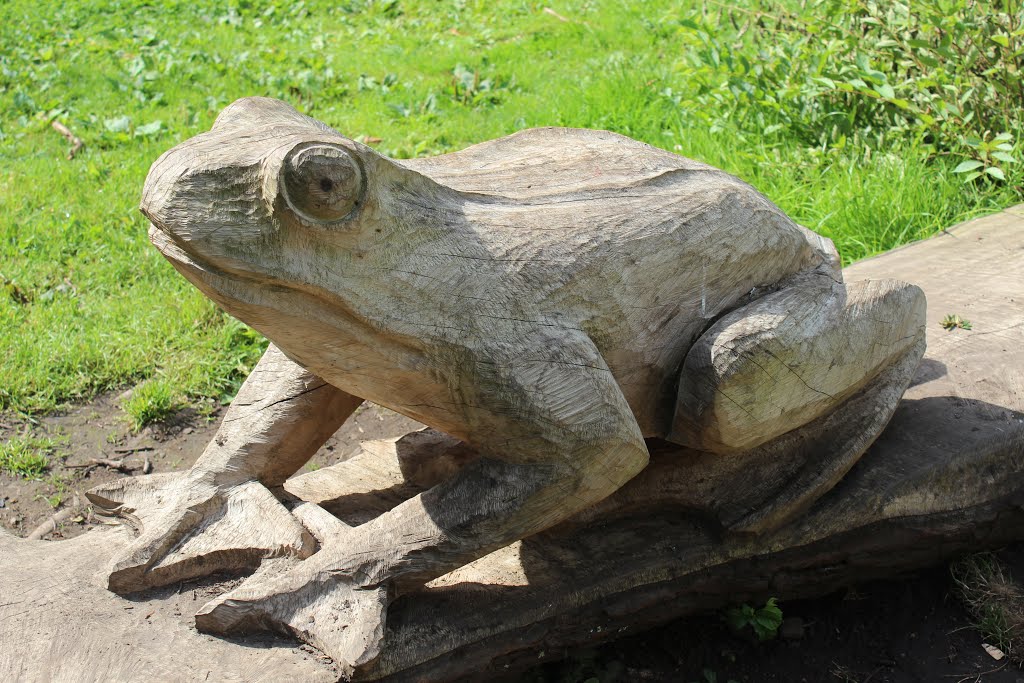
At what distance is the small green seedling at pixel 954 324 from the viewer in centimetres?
385

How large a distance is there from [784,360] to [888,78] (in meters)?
3.48

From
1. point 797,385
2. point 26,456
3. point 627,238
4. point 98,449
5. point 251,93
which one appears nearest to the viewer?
point 627,238

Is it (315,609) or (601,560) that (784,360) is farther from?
(315,609)

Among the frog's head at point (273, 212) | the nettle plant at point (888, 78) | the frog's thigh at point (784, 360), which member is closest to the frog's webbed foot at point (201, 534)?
the frog's head at point (273, 212)

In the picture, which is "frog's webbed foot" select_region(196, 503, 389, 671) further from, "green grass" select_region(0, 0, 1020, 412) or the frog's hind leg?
"green grass" select_region(0, 0, 1020, 412)

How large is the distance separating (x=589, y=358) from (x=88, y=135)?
537 centimetres

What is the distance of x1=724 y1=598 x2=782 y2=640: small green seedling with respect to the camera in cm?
322

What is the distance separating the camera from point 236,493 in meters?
2.84

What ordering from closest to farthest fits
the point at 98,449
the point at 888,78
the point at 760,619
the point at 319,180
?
1. the point at 319,180
2. the point at 760,619
3. the point at 98,449
4. the point at 888,78

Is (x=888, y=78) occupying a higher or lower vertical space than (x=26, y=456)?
higher

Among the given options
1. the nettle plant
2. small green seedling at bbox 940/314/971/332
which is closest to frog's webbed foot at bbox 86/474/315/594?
small green seedling at bbox 940/314/971/332

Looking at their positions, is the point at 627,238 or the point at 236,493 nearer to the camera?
the point at 627,238

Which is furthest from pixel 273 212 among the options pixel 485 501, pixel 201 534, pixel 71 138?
pixel 71 138

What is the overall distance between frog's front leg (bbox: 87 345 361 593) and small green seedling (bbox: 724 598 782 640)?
1394mm
